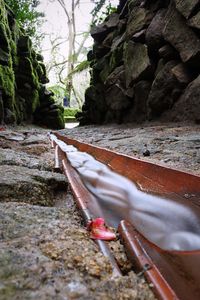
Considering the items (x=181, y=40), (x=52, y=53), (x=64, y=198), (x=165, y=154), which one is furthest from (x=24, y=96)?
(x=52, y=53)

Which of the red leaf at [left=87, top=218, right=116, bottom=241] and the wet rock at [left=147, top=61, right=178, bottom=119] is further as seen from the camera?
the wet rock at [left=147, top=61, right=178, bottom=119]

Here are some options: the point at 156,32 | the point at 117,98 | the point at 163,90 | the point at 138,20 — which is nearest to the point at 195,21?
the point at 156,32

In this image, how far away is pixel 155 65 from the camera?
7.52 m

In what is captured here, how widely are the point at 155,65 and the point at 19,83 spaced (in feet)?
27.0

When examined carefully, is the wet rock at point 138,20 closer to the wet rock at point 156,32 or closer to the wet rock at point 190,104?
the wet rock at point 156,32

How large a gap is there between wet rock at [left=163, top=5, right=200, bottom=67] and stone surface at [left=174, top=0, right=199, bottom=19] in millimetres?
218

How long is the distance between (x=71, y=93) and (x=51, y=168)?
89.9 ft

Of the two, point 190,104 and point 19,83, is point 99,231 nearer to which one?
point 190,104

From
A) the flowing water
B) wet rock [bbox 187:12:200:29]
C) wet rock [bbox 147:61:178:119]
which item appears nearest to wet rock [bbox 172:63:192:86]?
wet rock [bbox 147:61:178:119]

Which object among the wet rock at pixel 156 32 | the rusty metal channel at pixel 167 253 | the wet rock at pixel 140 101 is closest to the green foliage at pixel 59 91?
the wet rock at pixel 140 101

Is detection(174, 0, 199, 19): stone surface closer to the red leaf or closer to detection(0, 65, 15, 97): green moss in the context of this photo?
the red leaf

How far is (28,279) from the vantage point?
0.65m

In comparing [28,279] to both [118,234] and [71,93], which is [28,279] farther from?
[71,93]

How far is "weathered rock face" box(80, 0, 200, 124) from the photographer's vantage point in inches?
236
